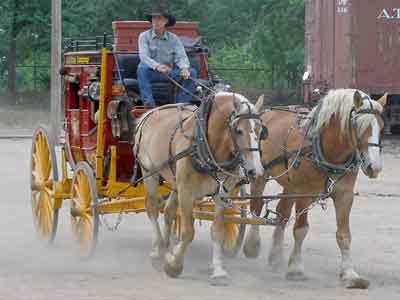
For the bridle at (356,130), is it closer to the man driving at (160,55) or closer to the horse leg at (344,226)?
the horse leg at (344,226)

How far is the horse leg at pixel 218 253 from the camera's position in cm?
970

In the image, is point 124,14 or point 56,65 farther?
point 124,14

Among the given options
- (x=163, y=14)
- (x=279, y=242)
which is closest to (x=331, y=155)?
(x=279, y=242)

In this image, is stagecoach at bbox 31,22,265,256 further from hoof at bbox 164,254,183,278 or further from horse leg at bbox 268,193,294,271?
hoof at bbox 164,254,183,278

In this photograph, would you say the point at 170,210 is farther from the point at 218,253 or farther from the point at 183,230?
the point at 218,253

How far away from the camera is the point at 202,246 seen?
1237cm

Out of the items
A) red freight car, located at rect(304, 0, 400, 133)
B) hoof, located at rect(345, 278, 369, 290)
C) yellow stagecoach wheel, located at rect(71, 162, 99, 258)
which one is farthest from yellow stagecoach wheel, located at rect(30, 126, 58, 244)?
red freight car, located at rect(304, 0, 400, 133)

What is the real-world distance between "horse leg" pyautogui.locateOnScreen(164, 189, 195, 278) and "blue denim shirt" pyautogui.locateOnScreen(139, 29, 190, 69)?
6.03ft

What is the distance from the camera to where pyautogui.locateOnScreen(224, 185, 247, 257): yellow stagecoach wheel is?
461 inches

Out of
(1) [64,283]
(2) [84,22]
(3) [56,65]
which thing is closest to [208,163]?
(1) [64,283]

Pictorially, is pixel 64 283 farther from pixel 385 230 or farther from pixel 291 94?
pixel 291 94

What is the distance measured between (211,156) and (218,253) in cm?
80

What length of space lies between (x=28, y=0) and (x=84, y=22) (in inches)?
76.8

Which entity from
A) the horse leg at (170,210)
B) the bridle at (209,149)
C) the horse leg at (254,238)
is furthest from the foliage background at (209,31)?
the bridle at (209,149)
